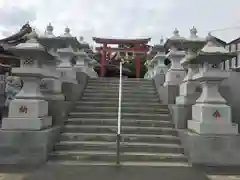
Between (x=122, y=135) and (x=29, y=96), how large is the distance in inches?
88.6

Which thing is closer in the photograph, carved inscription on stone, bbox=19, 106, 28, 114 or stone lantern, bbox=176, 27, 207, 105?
carved inscription on stone, bbox=19, 106, 28, 114

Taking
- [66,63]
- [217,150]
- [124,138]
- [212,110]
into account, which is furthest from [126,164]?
[66,63]

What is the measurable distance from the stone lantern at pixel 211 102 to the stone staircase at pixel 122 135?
2.75 feet

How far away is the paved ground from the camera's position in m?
4.73

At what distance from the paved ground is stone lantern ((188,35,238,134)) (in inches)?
32.0

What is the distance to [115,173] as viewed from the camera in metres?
4.97

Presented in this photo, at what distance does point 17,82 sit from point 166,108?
672 cm

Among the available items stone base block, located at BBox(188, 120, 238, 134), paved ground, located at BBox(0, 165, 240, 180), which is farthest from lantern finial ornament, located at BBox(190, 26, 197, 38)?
paved ground, located at BBox(0, 165, 240, 180)

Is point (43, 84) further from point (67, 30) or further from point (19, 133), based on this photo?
point (67, 30)

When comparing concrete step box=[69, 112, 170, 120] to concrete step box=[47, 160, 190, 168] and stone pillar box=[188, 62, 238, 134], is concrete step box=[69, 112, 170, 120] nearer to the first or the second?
stone pillar box=[188, 62, 238, 134]

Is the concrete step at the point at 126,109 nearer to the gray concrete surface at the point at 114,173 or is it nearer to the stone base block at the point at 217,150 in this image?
the stone base block at the point at 217,150

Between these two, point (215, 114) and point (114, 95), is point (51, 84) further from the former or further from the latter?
point (215, 114)

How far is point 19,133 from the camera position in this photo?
220 inches

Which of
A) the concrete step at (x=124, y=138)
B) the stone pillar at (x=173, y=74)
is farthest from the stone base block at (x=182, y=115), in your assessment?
the stone pillar at (x=173, y=74)
